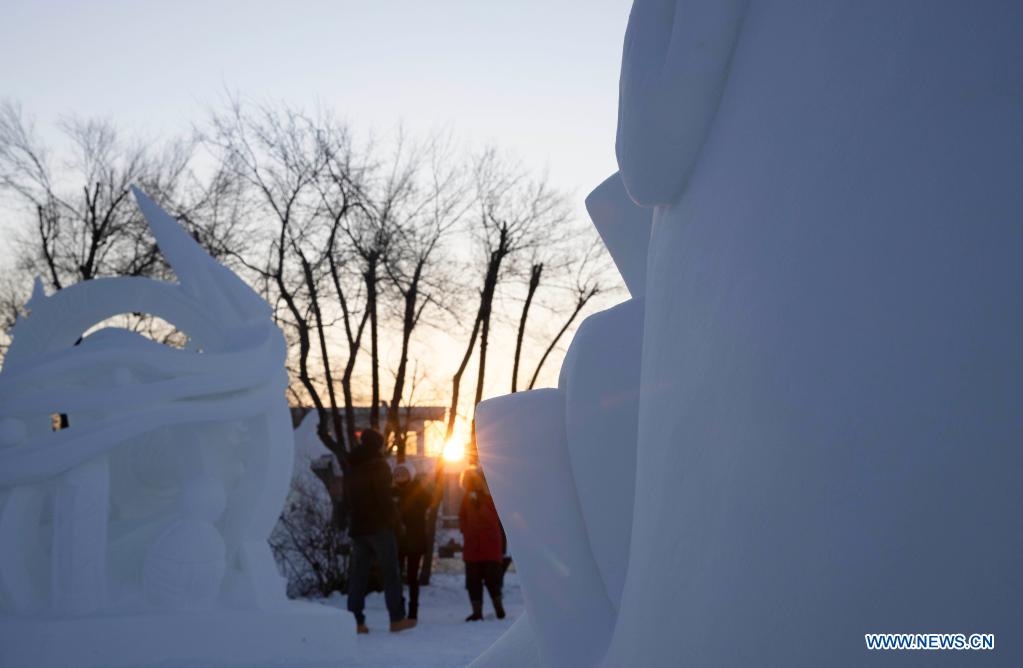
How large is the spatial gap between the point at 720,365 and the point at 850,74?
0.48 meters

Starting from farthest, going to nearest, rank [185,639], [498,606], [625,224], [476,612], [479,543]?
1. [476,612]
2. [498,606]
3. [479,543]
4. [185,639]
5. [625,224]

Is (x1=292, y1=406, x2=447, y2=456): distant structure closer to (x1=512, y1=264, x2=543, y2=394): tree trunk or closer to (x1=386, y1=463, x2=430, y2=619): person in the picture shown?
(x1=512, y1=264, x2=543, y2=394): tree trunk

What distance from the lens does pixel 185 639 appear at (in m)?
7.12

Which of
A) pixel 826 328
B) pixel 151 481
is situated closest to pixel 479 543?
pixel 151 481

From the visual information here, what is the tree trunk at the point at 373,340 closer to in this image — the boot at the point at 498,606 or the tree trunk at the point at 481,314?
the tree trunk at the point at 481,314

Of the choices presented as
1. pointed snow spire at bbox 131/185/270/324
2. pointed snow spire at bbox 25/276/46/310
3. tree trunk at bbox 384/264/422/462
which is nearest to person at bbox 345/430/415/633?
pointed snow spire at bbox 131/185/270/324

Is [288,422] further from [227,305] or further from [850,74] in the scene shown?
[850,74]

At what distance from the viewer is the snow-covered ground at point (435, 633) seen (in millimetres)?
7207

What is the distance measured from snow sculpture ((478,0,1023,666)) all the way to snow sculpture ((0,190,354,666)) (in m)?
5.82

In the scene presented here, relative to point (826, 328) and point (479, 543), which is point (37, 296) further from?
point (826, 328)

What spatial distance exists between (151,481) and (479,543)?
3.28 metres

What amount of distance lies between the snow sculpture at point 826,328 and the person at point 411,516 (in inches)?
369

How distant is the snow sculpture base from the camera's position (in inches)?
266

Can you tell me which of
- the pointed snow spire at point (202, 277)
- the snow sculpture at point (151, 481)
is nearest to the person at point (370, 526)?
the snow sculpture at point (151, 481)
